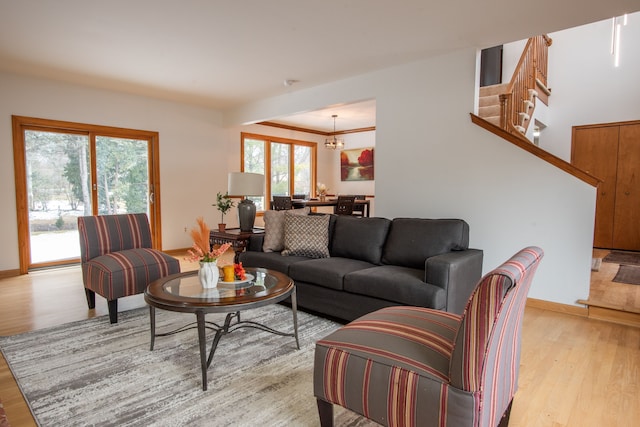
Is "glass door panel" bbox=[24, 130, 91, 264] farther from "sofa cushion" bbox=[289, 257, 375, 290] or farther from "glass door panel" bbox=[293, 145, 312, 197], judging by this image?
"glass door panel" bbox=[293, 145, 312, 197]

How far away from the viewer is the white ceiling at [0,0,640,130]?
283 cm

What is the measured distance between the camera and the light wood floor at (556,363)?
6.01 feet

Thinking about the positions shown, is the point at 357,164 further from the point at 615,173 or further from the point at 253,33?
the point at 253,33

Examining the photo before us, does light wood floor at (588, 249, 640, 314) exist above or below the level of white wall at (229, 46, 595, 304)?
below

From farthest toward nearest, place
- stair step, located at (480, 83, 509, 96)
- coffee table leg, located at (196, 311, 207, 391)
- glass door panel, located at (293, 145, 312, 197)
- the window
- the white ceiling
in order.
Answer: glass door panel, located at (293, 145, 312, 197)
the window
stair step, located at (480, 83, 509, 96)
the white ceiling
coffee table leg, located at (196, 311, 207, 391)

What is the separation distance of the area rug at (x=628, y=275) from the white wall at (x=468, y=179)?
45.5 inches

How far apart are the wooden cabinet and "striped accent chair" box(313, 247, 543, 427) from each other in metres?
5.59

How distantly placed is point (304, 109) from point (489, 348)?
454 cm

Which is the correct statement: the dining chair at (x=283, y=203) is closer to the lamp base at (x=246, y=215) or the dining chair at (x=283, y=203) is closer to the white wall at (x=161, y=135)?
the white wall at (x=161, y=135)

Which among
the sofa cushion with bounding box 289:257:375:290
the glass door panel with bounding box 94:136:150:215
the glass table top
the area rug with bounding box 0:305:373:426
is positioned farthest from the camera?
the glass door panel with bounding box 94:136:150:215

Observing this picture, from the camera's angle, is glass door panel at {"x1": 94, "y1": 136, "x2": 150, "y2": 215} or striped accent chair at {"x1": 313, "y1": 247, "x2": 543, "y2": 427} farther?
glass door panel at {"x1": 94, "y1": 136, "x2": 150, "y2": 215}

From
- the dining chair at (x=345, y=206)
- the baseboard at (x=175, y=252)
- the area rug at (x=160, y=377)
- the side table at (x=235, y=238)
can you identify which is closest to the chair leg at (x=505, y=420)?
the area rug at (x=160, y=377)

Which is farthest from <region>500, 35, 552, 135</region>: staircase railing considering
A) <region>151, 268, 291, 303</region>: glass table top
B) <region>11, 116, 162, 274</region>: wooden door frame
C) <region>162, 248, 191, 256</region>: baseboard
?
<region>11, 116, 162, 274</region>: wooden door frame

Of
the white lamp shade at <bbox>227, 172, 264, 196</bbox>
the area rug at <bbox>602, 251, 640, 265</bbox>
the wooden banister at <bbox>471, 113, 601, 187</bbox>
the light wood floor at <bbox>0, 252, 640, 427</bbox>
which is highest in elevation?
the wooden banister at <bbox>471, 113, 601, 187</bbox>
